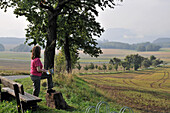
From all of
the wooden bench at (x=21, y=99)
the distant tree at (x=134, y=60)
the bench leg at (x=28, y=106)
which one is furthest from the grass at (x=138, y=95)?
the distant tree at (x=134, y=60)

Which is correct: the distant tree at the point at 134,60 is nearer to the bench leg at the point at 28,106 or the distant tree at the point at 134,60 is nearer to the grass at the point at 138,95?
the grass at the point at 138,95

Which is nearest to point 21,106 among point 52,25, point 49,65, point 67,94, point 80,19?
point 67,94

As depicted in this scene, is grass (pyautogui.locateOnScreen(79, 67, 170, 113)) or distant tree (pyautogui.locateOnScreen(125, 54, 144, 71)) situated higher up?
distant tree (pyautogui.locateOnScreen(125, 54, 144, 71))

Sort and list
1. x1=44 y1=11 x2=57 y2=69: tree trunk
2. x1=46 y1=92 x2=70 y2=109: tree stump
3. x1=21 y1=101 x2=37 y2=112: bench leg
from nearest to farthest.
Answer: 1. x1=21 y1=101 x2=37 y2=112: bench leg
2. x1=46 y1=92 x2=70 y2=109: tree stump
3. x1=44 y1=11 x2=57 y2=69: tree trunk

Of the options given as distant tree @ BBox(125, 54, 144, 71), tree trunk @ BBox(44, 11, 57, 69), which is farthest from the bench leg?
distant tree @ BBox(125, 54, 144, 71)

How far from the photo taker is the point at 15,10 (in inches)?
650

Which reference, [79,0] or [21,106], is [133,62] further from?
[21,106]

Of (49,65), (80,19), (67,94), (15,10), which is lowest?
(67,94)

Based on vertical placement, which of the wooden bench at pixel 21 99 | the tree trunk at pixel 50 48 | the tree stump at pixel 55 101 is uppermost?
the tree trunk at pixel 50 48

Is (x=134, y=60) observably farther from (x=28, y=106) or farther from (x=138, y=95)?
(x=28, y=106)

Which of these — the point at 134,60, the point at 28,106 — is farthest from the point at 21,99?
the point at 134,60

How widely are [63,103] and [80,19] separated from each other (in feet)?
30.8

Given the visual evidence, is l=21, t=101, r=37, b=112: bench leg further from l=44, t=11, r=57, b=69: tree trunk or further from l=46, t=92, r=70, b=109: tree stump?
l=44, t=11, r=57, b=69: tree trunk

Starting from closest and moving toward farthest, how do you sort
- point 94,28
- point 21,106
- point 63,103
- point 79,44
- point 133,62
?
point 21,106
point 63,103
point 94,28
point 79,44
point 133,62
